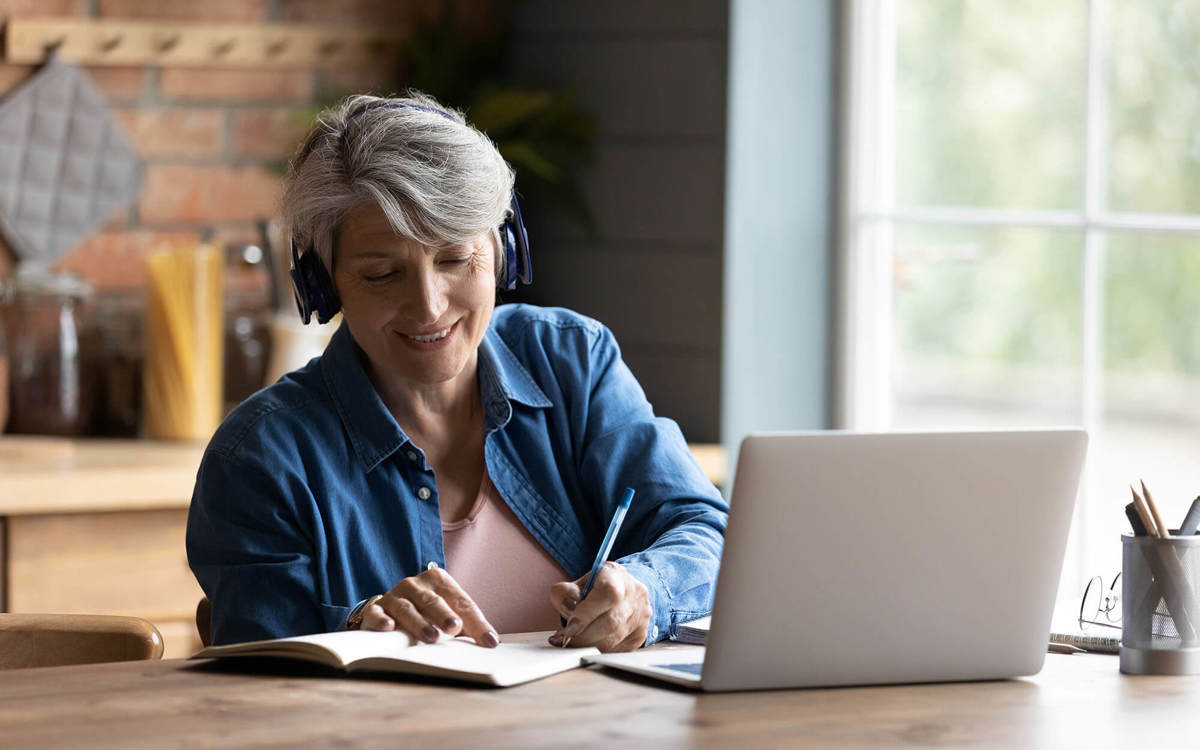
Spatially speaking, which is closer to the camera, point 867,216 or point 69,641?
point 69,641

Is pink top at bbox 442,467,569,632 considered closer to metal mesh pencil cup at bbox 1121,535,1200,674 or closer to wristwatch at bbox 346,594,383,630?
wristwatch at bbox 346,594,383,630

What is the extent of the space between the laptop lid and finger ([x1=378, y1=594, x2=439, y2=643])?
0.29m

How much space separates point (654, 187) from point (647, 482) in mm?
1279

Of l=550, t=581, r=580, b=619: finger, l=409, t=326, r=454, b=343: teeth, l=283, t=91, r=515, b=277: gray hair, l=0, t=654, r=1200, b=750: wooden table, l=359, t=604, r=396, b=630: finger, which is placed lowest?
l=0, t=654, r=1200, b=750: wooden table

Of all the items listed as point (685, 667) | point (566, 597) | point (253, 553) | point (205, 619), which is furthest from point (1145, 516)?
point (205, 619)

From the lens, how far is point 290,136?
129 inches

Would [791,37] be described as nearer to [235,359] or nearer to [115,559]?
[235,359]

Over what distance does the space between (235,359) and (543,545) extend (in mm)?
1479

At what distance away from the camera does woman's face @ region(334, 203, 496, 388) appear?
1778mm

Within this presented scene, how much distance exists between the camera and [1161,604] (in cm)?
148

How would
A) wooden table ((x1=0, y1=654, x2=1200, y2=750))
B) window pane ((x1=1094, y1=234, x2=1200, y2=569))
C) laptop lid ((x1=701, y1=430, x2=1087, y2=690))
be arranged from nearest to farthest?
wooden table ((x1=0, y1=654, x2=1200, y2=750)), laptop lid ((x1=701, y1=430, x2=1087, y2=690)), window pane ((x1=1094, y1=234, x2=1200, y2=569))

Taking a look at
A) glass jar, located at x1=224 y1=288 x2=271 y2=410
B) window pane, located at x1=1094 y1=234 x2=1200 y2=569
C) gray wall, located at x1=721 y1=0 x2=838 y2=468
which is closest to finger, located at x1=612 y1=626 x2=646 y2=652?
gray wall, located at x1=721 y1=0 x2=838 y2=468

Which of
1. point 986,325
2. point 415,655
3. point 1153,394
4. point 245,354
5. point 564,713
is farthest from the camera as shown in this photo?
point 1153,394

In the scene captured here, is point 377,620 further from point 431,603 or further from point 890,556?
point 890,556
